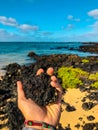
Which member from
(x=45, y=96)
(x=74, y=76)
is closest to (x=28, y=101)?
(x=45, y=96)

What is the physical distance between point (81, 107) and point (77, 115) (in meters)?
0.88

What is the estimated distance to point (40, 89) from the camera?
3592 millimetres

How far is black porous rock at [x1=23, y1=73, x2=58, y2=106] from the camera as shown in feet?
11.0

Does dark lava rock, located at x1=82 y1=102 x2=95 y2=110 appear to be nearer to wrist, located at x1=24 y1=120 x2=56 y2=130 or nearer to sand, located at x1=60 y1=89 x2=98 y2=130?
sand, located at x1=60 y1=89 x2=98 y2=130

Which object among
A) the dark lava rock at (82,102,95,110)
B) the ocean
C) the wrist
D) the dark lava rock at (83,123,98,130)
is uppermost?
the wrist

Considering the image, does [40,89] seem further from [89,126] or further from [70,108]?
[70,108]

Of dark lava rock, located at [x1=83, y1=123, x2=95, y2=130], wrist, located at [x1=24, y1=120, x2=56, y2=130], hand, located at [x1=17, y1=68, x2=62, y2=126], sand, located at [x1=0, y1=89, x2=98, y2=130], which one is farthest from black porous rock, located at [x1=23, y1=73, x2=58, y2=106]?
sand, located at [x1=0, y1=89, x2=98, y2=130]

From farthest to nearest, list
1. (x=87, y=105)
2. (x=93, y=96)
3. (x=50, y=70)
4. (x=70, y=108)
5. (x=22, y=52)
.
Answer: (x=22, y=52)
(x=93, y=96)
(x=87, y=105)
(x=70, y=108)
(x=50, y=70)

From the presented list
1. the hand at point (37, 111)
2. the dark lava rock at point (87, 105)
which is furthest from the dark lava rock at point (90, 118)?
the hand at point (37, 111)

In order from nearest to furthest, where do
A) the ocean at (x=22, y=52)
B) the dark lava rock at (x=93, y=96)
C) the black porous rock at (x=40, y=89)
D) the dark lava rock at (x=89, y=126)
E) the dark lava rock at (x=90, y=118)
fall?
the black porous rock at (x=40, y=89)
the dark lava rock at (x=89, y=126)
the dark lava rock at (x=90, y=118)
the dark lava rock at (x=93, y=96)
the ocean at (x=22, y=52)

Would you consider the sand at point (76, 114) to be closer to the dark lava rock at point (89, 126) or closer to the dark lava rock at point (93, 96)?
the dark lava rock at point (89, 126)

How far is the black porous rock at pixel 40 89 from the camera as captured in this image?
3.34 meters

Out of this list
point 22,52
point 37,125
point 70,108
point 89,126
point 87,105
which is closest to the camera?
point 37,125

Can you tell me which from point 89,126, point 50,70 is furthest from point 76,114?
point 50,70
